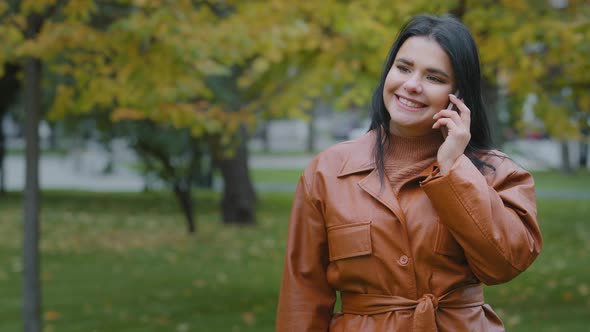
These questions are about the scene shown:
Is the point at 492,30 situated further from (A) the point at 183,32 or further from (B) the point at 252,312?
(B) the point at 252,312

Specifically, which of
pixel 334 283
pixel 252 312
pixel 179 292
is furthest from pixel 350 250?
pixel 179 292

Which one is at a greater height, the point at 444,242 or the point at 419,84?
the point at 419,84

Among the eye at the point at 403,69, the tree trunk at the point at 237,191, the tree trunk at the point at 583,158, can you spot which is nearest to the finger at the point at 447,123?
the eye at the point at 403,69


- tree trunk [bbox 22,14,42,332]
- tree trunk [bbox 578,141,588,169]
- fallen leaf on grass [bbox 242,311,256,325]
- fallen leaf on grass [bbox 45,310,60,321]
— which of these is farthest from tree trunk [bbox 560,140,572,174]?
tree trunk [bbox 22,14,42,332]

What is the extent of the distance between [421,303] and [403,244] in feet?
0.55

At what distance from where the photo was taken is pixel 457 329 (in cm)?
233

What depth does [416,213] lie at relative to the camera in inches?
91.1

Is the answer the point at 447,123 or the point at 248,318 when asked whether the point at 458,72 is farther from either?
the point at 248,318

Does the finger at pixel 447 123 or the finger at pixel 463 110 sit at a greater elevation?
the finger at pixel 463 110

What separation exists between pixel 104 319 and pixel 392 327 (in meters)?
5.99

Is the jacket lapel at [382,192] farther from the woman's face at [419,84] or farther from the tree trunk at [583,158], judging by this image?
the tree trunk at [583,158]

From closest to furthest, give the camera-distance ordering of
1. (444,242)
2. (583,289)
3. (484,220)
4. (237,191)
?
1. (484,220)
2. (444,242)
3. (583,289)
4. (237,191)

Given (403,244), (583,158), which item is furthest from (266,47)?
(583,158)

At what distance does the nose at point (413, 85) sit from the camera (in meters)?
2.33
